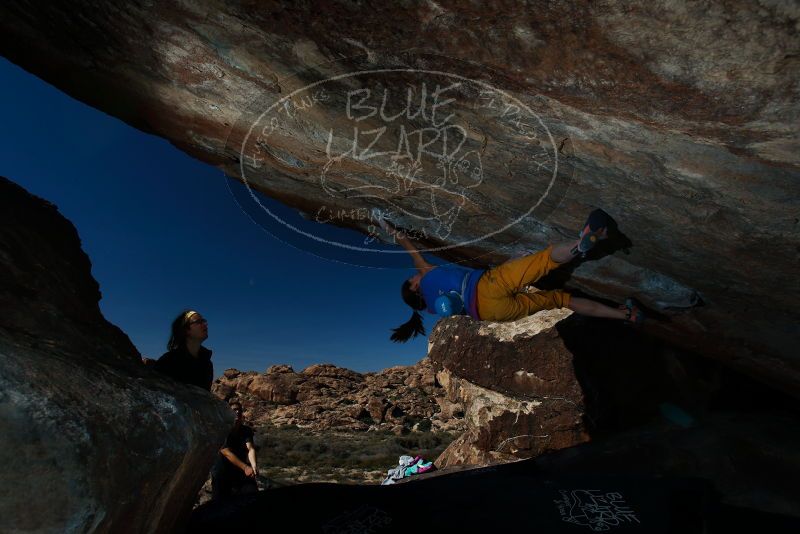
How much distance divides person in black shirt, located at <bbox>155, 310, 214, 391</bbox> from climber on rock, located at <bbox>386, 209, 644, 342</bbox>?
216 cm

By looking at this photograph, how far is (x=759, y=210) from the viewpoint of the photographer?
11.4 ft

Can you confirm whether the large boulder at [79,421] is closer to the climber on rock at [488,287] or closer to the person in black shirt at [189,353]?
the person in black shirt at [189,353]

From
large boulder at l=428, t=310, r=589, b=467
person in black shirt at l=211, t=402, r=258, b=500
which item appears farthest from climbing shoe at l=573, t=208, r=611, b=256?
large boulder at l=428, t=310, r=589, b=467

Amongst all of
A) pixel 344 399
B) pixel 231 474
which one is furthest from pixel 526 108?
pixel 344 399

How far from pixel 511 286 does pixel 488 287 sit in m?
0.25

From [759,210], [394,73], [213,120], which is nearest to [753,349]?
[759,210]

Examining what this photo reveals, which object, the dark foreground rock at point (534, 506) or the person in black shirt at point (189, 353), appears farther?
the person in black shirt at point (189, 353)

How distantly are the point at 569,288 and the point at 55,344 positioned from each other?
6696mm

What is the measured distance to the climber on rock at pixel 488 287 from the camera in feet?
15.1

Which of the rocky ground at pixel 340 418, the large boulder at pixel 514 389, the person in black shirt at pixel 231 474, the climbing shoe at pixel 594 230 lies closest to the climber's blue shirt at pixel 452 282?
the climbing shoe at pixel 594 230

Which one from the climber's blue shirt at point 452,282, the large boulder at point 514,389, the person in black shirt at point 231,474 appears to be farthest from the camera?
the large boulder at point 514,389

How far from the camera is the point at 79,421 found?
1764mm

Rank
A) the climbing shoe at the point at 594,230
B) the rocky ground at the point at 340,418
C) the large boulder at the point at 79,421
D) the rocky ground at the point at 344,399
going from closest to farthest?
the large boulder at the point at 79,421, the climbing shoe at the point at 594,230, the rocky ground at the point at 340,418, the rocky ground at the point at 344,399

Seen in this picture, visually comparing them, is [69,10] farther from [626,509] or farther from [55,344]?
[626,509]
